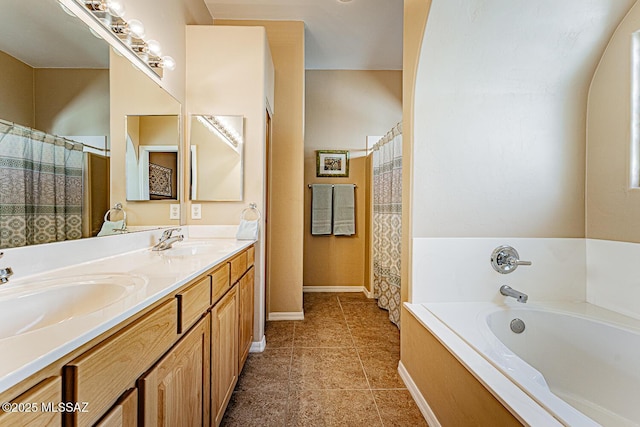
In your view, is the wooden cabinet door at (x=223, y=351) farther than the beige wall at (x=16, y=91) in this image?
Yes

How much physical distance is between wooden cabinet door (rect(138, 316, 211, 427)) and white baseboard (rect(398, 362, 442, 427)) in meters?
1.04

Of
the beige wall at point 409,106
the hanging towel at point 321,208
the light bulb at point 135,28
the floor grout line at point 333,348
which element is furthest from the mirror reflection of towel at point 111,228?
the hanging towel at point 321,208

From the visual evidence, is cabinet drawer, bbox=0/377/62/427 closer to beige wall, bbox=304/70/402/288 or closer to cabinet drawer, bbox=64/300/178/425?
cabinet drawer, bbox=64/300/178/425

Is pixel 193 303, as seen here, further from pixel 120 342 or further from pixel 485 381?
pixel 485 381

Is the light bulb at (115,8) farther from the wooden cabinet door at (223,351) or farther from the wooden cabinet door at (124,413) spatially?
the wooden cabinet door at (124,413)

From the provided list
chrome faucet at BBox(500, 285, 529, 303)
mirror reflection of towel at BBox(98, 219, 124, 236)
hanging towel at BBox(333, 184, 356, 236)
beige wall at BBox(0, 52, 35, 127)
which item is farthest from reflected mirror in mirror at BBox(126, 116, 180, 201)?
chrome faucet at BBox(500, 285, 529, 303)

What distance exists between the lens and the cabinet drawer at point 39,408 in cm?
40

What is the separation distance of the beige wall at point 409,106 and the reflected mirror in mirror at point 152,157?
1.56 metres

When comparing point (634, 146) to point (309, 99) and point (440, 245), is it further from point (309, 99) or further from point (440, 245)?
point (309, 99)

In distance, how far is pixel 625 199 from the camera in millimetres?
1553

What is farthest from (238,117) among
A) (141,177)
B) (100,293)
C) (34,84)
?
(100,293)

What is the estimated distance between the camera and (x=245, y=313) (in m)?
1.82

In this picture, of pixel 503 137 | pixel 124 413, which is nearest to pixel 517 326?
pixel 503 137

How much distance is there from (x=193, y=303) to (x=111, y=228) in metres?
0.68
